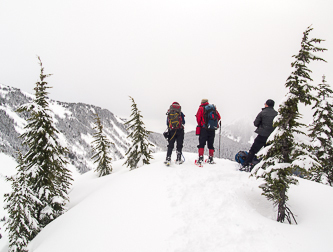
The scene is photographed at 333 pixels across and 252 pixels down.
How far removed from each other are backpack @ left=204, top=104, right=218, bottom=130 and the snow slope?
2159 millimetres

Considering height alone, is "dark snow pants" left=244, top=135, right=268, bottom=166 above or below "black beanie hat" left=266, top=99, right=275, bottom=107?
below

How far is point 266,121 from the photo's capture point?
671 cm

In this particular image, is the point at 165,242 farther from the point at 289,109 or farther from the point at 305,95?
the point at 305,95

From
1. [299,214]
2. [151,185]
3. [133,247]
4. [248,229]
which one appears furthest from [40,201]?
[299,214]

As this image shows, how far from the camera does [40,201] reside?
10.4 metres

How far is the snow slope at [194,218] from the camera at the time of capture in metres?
3.71

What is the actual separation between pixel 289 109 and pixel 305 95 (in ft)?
1.76

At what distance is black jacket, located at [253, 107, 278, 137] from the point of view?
6678mm

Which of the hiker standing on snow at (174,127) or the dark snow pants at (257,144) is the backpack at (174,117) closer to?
the hiker standing on snow at (174,127)

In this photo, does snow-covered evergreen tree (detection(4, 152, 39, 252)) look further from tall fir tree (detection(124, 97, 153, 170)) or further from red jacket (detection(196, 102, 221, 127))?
red jacket (detection(196, 102, 221, 127))

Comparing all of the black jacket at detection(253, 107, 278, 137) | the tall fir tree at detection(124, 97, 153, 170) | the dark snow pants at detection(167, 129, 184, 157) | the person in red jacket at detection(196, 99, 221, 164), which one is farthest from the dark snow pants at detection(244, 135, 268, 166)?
the tall fir tree at detection(124, 97, 153, 170)

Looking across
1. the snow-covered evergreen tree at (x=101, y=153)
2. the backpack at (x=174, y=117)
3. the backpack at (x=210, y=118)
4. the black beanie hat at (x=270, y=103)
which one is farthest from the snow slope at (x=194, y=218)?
the snow-covered evergreen tree at (x=101, y=153)

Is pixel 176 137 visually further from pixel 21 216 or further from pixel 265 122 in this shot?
pixel 21 216

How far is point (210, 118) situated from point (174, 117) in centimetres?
170
